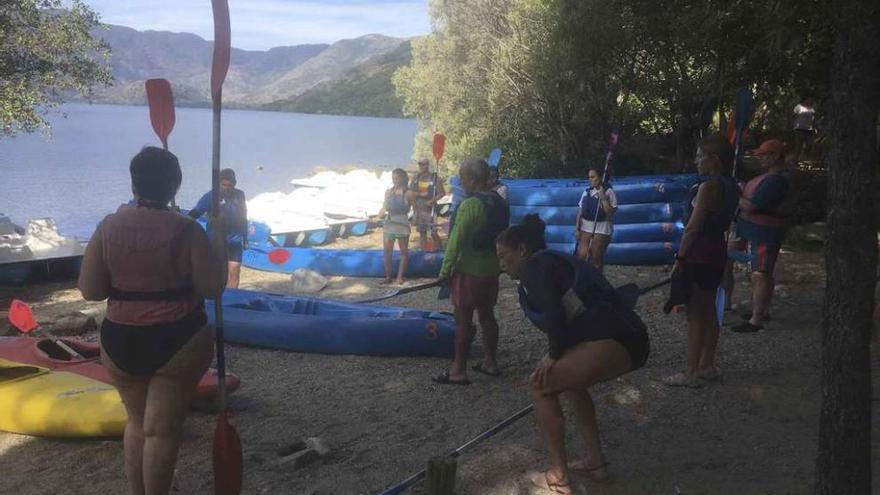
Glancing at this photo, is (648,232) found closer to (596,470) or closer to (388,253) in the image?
(388,253)

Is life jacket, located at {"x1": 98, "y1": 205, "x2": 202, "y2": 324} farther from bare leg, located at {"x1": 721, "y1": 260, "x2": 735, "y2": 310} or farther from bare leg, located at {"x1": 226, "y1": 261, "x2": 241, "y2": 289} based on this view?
bare leg, located at {"x1": 721, "y1": 260, "x2": 735, "y2": 310}

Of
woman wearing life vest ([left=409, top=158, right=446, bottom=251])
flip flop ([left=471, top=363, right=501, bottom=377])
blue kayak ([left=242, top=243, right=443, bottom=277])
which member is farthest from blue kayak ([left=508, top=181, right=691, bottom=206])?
flip flop ([left=471, top=363, right=501, bottom=377])

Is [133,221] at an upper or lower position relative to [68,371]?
upper

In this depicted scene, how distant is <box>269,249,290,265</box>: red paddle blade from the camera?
1066 cm

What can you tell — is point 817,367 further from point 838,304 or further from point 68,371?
point 68,371

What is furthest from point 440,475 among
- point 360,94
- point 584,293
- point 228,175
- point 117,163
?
point 360,94

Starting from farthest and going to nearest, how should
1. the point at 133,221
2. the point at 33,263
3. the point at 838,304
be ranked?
the point at 33,263 < the point at 133,221 < the point at 838,304

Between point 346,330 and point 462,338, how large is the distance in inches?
55.8

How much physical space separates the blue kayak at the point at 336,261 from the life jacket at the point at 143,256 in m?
6.87

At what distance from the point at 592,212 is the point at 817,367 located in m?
3.25

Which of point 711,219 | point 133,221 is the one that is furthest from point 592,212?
point 133,221

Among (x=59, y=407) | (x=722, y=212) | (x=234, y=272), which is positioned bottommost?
(x=59, y=407)

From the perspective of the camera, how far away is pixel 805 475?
3.51 meters

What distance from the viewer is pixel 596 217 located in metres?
7.96
